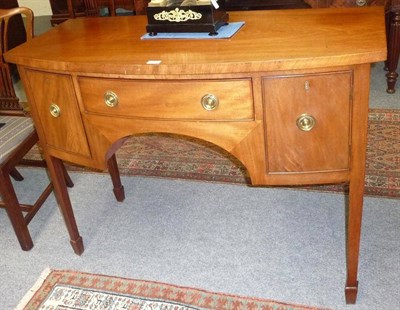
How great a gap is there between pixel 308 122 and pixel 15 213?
1356mm

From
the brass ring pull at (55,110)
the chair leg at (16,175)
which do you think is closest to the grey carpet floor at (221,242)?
the chair leg at (16,175)

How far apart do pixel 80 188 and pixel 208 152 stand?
739mm

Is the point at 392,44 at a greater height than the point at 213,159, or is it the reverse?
the point at 392,44

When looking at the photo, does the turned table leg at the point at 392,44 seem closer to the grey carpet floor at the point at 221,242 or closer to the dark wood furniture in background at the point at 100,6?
the grey carpet floor at the point at 221,242

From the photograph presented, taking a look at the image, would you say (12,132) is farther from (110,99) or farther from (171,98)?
(171,98)

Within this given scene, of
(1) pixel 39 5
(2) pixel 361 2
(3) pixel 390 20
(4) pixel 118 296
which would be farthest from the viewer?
(1) pixel 39 5

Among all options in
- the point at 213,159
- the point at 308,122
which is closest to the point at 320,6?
the point at 213,159

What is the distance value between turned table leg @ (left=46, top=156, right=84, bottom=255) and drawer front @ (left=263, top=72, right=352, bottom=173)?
901 mm

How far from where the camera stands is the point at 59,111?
5.77 feet

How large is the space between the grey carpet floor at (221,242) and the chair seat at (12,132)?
1.49 feet

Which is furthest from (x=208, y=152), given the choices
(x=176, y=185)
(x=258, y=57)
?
(x=258, y=57)

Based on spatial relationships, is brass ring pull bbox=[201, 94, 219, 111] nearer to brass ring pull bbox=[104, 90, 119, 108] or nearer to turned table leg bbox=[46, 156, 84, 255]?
brass ring pull bbox=[104, 90, 119, 108]

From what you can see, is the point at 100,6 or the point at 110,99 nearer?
the point at 110,99

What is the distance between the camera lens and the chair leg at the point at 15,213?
208 cm
